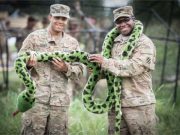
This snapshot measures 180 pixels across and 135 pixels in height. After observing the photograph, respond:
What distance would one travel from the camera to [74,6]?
13.6m

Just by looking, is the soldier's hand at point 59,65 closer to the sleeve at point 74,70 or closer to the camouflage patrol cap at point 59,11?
the sleeve at point 74,70

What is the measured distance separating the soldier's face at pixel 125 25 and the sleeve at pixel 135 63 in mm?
213

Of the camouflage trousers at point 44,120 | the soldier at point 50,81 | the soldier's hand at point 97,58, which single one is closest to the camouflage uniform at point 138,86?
the soldier's hand at point 97,58

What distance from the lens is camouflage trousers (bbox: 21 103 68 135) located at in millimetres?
5438

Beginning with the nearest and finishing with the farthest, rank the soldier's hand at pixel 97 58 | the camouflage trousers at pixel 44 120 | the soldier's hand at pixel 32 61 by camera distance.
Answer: the soldier's hand at pixel 97 58, the soldier's hand at pixel 32 61, the camouflage trousers at pixel 44 120

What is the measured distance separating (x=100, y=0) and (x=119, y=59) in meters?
9.70

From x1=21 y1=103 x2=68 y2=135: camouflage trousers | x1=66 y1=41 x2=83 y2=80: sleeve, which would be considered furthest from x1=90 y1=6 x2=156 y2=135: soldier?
x1=21 y1=103 x2=68 y2=135: camouflage trousers

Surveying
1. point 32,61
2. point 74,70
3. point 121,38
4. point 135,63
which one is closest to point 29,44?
point 32,61

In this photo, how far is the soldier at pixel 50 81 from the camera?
5.45m

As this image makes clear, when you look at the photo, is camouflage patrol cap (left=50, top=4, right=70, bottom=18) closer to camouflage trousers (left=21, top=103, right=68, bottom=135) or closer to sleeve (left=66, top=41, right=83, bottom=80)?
sleeve (left=66, top=41, right=83, bottom=80)

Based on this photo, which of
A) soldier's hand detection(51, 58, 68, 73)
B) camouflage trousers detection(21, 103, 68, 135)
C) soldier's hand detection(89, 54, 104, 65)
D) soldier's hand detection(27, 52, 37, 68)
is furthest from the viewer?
camouflage trousers detection(21, 103, 68, 135)

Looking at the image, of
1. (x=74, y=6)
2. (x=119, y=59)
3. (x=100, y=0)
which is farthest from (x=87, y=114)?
(x=100, y=0)

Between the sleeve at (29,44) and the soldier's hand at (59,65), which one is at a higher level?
the sleeve at (29,44)

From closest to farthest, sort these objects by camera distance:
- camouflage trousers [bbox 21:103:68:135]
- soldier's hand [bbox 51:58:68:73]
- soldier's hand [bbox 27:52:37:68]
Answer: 1. soldier's hand [bbox 27:52:37:68]
2. soldier's hand [bbox 51:58:68:73]
3. camouflage trousers [bbox 21:103:68:135]
